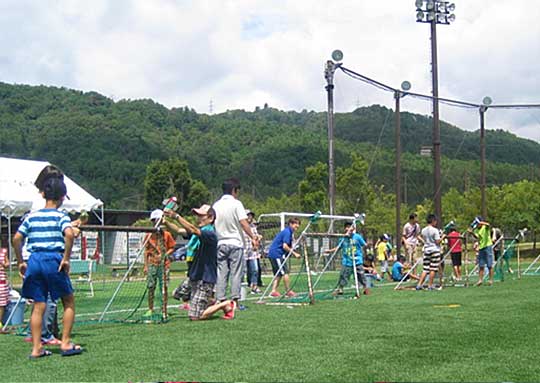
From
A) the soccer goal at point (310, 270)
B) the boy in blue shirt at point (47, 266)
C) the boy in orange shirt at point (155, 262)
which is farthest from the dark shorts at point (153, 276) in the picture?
the boy in blue shirt at point (47, 266)

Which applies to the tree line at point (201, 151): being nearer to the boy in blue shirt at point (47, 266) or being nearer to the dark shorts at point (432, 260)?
the dark shorts at point (432, 260)

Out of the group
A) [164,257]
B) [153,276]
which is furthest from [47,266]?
[153,276]

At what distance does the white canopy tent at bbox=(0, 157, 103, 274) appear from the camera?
55.3ft

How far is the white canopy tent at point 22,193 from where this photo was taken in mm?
16859

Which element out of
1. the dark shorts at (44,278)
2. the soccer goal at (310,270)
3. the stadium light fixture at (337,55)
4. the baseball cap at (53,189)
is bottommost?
the soccer goal at (310,270)

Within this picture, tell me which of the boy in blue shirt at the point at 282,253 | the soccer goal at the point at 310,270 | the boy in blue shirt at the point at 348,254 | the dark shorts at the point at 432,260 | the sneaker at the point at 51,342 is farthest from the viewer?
the dark shorts at the point at 432,260

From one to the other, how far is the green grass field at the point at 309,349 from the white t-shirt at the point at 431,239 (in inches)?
241

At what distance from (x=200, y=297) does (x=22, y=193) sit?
28.3ft

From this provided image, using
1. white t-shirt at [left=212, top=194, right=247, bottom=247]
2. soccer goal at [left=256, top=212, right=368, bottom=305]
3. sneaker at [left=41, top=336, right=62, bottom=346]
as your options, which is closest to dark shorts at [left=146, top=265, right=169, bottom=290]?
white t-shirt at [left=212, top=194, right=247, bottom=247]

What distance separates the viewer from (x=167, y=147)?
91375 mm

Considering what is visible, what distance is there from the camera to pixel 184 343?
773 cm

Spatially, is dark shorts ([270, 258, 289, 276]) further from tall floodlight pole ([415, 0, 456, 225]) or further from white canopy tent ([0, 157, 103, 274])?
tall floodlight pole ([415, 0, 456, 225])

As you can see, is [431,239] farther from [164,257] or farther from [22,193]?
[22,193]

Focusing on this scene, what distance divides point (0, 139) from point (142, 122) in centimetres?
2415
